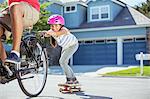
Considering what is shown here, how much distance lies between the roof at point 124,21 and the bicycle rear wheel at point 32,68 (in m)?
23.7

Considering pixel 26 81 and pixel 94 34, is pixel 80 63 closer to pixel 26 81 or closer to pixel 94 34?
pixel 94 34

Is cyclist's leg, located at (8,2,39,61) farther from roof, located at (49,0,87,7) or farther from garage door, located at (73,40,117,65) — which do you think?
roof, located at (49,0,87,7)

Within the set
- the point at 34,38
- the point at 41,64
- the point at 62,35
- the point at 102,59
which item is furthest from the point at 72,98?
the point at 102,59

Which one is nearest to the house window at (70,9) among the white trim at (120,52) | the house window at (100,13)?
the house window at (100,13)

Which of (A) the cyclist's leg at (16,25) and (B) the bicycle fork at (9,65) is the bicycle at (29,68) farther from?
(A) the cyclist's leg at (16,25)

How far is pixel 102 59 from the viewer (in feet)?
92.9

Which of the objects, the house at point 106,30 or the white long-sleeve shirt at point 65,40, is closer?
the white long-sleeve shirt at point 65,40

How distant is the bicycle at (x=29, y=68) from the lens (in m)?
3.52

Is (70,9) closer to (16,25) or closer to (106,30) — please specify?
(106,30)

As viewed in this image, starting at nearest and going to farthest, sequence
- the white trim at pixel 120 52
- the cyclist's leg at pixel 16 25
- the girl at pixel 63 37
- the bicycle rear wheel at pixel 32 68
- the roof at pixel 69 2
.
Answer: the cyclist's leg at pixel 16 25, the bicycle rear wheel at pixel 32 68, the girl at pixel 63 37, the white trim at pixel 120 52, the roof at pixel 69 2

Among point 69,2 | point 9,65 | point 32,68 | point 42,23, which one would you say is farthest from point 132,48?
point 9,65

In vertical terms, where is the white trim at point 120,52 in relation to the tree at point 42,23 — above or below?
below

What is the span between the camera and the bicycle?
3521mm

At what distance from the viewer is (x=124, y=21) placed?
94.4 ft
